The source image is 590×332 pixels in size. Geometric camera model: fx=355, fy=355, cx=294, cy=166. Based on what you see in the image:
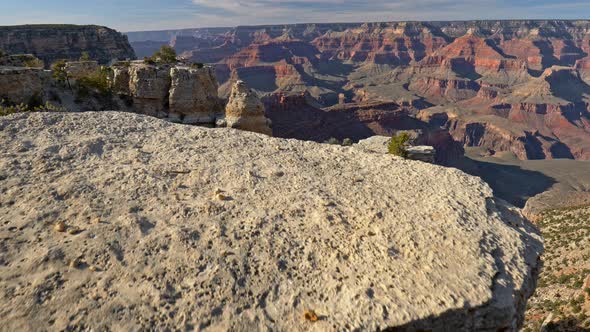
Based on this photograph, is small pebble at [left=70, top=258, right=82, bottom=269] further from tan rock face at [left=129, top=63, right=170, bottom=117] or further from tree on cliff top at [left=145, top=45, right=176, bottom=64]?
tree on cliff top at [left=145, top=45, right=176, bottom=64]

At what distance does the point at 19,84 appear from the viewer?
68.4 feet

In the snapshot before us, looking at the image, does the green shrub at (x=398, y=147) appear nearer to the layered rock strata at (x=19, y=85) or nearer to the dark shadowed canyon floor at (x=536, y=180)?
the layered rock strata at (x=19, y=85)

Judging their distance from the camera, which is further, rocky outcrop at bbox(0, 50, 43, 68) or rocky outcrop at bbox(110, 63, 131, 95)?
rocky outcrop at bbox(0, 50, 43, 68)

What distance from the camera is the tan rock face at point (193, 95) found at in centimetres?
2483

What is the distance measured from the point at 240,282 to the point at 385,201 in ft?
14.0

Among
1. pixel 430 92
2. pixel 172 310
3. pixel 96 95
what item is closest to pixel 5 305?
pixel 172 310

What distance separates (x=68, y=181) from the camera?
28.1ft

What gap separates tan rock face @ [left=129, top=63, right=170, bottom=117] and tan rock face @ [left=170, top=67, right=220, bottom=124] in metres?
0.94

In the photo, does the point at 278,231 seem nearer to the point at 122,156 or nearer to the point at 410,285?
the point at 410,285

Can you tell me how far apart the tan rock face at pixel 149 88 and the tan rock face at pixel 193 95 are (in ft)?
3.08

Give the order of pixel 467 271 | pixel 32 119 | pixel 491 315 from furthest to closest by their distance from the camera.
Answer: pixel 32 119 < pixel 467 271 < pixel 491 315

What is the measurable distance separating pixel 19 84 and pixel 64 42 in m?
52.4

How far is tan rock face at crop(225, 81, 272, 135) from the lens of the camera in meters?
24.2

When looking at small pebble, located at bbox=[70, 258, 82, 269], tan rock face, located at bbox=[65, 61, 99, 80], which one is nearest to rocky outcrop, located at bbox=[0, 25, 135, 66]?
tan rock face, located at bbox=[65, 61, 99, 80]
